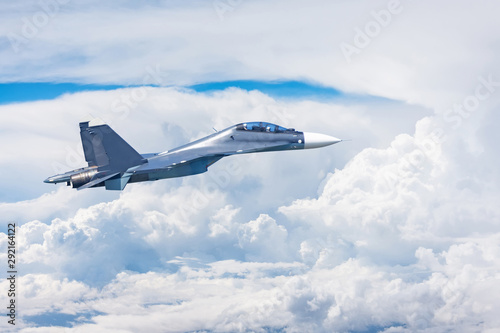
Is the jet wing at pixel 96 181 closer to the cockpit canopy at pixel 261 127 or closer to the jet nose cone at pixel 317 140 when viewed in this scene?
the cockpit canopy at pixel 261 127

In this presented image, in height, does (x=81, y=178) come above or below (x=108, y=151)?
below

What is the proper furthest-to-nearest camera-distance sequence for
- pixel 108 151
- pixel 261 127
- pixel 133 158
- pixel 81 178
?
pixel 261 127, pixel 133 158, pixel 108 151, pixel 81 178

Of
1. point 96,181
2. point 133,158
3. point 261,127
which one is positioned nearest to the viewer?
point 96,181

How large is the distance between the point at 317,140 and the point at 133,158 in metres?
19.0

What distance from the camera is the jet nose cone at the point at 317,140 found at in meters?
73.7

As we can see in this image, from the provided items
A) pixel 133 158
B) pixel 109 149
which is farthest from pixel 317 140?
pixel 109 149

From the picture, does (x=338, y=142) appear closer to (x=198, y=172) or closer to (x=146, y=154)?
(x=198, y=172)

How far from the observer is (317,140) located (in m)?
73.8

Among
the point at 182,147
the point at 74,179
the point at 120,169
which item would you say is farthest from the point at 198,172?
the point at 74,179

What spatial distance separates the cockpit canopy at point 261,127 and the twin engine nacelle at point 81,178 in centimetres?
1536

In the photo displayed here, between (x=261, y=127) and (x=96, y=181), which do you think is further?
(x=261, y=127)

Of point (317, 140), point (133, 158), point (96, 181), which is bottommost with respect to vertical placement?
point (96, 181)

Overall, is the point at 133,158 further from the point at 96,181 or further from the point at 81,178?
the point at 81,178

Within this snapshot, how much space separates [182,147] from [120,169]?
6.66 m
